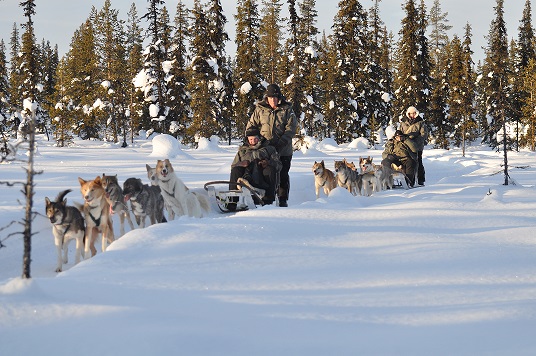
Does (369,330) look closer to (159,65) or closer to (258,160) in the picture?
(258,160)

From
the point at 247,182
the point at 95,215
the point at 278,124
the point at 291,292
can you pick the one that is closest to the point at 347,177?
the point at 278,124

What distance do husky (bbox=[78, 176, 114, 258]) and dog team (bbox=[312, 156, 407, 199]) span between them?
541 cm

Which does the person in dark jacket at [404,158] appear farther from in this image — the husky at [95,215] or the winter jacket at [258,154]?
the husky at [95,215]

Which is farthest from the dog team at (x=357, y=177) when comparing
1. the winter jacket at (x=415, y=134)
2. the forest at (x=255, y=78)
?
the forest at (x=255, y=78)

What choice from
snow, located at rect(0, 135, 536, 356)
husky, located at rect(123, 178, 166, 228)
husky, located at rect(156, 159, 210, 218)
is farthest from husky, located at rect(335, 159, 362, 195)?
snow, located at rect(0, 135, 536, 356)

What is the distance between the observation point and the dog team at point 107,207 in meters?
5.04

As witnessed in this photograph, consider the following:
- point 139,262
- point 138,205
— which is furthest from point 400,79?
point 139,262

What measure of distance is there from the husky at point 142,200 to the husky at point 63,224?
0.76m

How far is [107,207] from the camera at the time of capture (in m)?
5.64

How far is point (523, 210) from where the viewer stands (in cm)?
588

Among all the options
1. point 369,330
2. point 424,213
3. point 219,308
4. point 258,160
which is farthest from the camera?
point 258,160

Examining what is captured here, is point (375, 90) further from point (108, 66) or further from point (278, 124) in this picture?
point (278, 124)

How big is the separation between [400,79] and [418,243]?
→ 33.9 meters

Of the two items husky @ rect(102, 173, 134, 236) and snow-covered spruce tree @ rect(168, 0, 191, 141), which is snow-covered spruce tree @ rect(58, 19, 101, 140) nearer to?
snow-covered spruce tree @ rect(168, 0, 191, 141)
